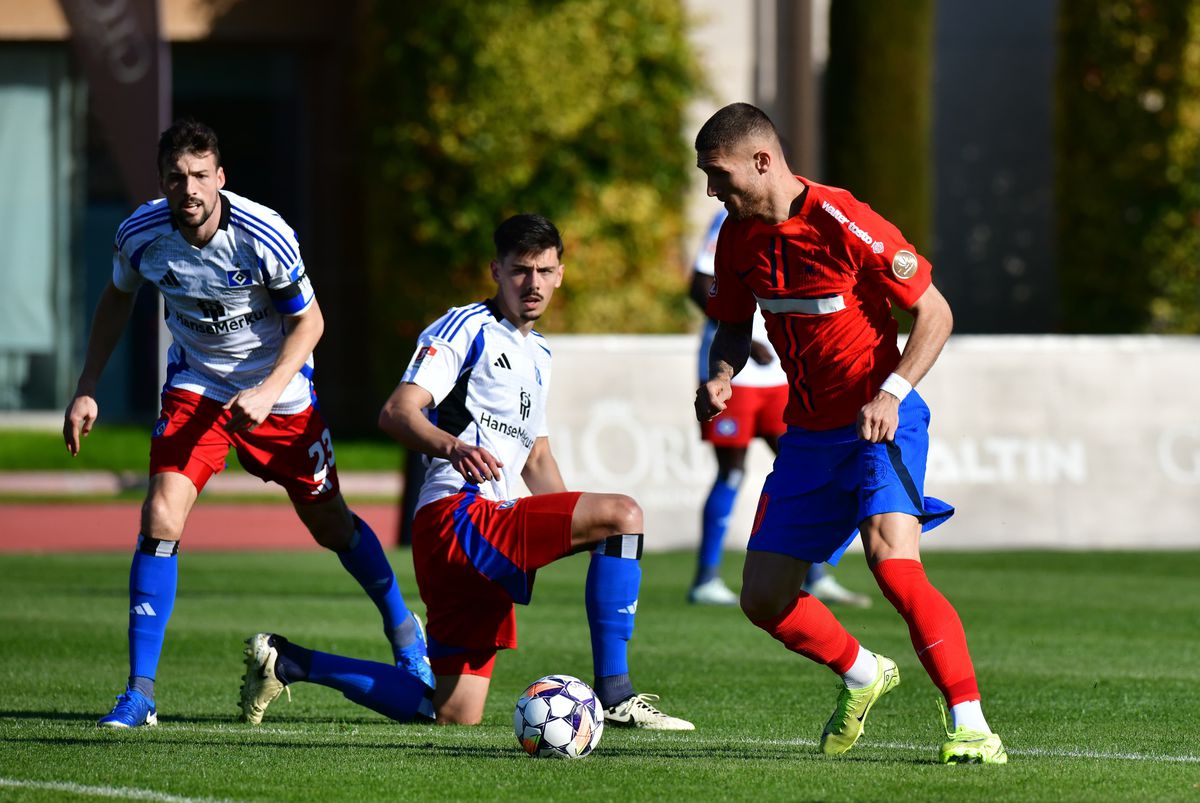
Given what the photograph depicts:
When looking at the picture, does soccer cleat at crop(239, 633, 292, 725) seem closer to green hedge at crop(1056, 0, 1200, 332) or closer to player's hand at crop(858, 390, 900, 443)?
player's hand at crop(858, 390, 900, 443)

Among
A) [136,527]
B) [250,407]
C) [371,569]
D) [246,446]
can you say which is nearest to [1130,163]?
[136,527]

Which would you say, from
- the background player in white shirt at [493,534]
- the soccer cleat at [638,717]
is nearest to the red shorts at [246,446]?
the background player in white shirt at [493,534]

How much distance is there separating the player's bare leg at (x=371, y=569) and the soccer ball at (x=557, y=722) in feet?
5.49

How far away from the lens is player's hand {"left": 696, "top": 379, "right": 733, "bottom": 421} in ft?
20.5

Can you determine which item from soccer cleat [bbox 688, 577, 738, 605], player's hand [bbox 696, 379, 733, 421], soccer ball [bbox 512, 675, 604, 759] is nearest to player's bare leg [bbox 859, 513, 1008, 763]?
player's hand [bbox 696, 379, 733, 421]

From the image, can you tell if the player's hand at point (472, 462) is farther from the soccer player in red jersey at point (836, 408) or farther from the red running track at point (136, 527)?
the red running track at point (136, 527)

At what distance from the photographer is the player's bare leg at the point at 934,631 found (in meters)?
5.74

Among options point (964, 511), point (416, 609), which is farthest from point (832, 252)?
point (964, 511)

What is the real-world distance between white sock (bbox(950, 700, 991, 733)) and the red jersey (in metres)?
Answer: 0.96

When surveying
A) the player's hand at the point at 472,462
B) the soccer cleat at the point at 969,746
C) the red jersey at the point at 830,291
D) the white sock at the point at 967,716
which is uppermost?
the red jersey at the point at 830,291

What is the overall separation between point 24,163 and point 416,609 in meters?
17.3

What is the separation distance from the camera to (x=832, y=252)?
237 inches

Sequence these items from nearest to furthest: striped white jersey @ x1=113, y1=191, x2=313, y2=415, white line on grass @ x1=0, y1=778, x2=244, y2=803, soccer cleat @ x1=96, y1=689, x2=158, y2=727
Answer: white line on grass @ x1=0, y1=778, x2=244, y2=803, soccer cleat @ x1=96, y1=689, x2=158, y2=727, striped white jersey @ x1=113, y1=191, x2=313, y2=415

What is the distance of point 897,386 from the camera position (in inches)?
230
